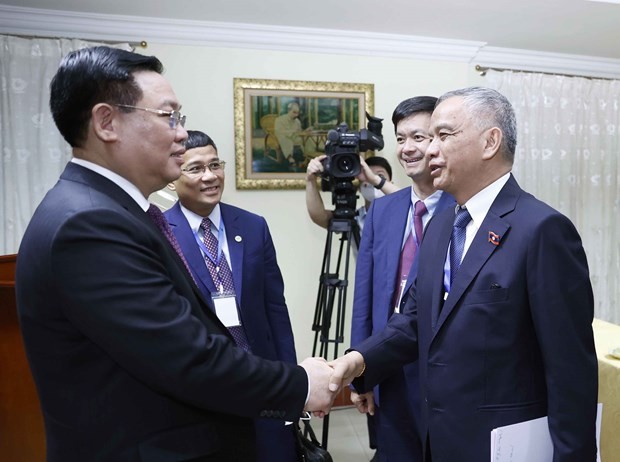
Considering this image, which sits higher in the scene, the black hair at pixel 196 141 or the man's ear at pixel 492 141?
the black hair at pixel 196 141

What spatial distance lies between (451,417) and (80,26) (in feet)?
10.4

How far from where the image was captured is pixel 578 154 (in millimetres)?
4094

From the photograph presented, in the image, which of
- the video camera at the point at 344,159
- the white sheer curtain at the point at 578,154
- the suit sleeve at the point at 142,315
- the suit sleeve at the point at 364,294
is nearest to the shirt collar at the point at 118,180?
the suit sleeve at the point at 142,315

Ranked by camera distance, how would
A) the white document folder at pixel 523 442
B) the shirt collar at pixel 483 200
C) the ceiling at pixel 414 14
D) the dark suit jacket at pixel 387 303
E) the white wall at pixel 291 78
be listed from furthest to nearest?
the white wall at pixel 291 78, the ceiling at pixel 414 14, the dark suit jacket at pixel 387 303, the shirt collar at pixel 483 200, the white document folder at pixel 523 442

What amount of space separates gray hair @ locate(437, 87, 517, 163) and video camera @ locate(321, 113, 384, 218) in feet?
3.39

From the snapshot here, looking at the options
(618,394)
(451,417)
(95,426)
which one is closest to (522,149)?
(618,394)

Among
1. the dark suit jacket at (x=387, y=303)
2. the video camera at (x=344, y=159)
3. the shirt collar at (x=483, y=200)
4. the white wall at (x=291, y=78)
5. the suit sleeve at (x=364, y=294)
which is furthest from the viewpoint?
the white wall at (x=291, y=78)

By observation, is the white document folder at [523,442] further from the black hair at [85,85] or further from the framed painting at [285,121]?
the framed painting at [285,121]

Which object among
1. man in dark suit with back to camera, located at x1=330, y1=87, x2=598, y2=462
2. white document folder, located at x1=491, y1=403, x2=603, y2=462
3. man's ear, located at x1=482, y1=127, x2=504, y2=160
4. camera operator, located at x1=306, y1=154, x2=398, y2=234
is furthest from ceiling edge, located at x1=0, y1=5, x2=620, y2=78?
white document folder, located at x1=491, y1=403, x2=603, y2=462

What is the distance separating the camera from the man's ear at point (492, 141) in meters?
1.31

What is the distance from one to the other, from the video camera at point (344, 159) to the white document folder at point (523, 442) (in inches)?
58.3

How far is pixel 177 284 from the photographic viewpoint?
98 centimetres

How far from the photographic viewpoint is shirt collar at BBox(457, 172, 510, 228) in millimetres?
1301

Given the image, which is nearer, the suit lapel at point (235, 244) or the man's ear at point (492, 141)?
the man's ear at point (492, 141)
